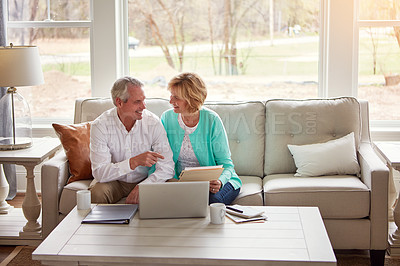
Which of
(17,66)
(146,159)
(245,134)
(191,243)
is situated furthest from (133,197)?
(17,66)

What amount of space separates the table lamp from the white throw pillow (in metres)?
1.86

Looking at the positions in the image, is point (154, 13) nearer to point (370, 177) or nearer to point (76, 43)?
point (76, 43)

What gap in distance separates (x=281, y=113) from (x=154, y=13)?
146cm

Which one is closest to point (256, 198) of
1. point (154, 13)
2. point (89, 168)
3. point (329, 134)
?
point (329, 134)

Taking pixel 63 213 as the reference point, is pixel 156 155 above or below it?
above

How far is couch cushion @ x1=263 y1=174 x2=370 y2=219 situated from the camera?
3207mm

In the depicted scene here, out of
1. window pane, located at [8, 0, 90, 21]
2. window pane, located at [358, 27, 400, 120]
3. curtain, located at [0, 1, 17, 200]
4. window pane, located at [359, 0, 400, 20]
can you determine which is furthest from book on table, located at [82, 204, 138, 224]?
window pane, located at [359, 0, 400, 20]

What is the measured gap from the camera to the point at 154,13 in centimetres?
452

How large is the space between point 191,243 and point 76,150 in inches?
54.3

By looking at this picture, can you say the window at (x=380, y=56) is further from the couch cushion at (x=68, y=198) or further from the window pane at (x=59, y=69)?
the couch cushion at (x=68, y=198)

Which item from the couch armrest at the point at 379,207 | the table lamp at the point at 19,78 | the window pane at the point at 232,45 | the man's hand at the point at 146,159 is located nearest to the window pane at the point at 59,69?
the window pane at the point at 232,45

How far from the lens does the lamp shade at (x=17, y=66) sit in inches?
141

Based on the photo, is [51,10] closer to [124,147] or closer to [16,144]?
[16,144]

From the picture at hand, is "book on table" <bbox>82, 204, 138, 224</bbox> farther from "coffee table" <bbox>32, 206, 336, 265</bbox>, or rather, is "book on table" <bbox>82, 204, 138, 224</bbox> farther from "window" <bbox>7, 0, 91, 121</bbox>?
"window" <bbox>7, 0, 91, 121</bbox>
